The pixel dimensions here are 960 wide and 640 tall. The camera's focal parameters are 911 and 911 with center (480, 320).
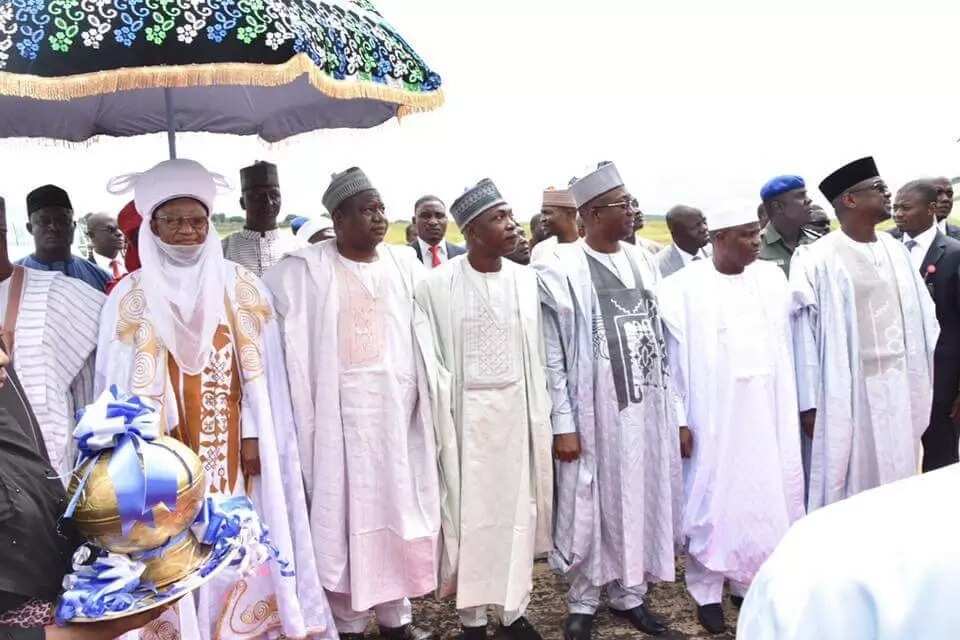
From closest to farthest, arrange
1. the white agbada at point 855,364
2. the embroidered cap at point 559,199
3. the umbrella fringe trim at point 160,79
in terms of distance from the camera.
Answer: the umbrella fringe trim at point 160,79
the white agbada at point 855,364
the embroidered cap at point 559,199

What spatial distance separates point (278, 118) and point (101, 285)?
137cm

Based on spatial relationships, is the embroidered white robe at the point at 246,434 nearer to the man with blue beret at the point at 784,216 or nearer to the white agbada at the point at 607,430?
the white agbada at the point at 607,430

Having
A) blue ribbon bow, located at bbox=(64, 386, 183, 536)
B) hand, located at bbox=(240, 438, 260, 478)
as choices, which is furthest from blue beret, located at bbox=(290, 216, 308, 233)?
blue ribbon bow, located at bbox=(64, 386, 183, 536)

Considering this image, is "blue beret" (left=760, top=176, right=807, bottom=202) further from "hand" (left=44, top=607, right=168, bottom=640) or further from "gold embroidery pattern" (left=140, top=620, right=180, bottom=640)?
"hand" (left=44, top=607, right=168, bottom=640)

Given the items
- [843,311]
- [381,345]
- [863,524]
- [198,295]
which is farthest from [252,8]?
[843,311]

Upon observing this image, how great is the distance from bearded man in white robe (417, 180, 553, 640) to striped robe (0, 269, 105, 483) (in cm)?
156

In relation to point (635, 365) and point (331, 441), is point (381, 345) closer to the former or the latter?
point (331, 441)

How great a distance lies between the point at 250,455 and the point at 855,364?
3.32 metres

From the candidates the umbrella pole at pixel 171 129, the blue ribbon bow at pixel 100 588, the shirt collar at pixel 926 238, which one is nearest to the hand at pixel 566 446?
the umbrella pole at pixel 171 129

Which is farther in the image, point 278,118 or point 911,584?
point 278,118

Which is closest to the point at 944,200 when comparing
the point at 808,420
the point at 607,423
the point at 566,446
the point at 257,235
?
the point at 808,420

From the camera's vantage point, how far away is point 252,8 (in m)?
3.26

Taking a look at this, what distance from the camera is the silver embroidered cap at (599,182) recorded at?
475cm

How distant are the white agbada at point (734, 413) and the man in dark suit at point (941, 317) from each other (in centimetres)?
131
